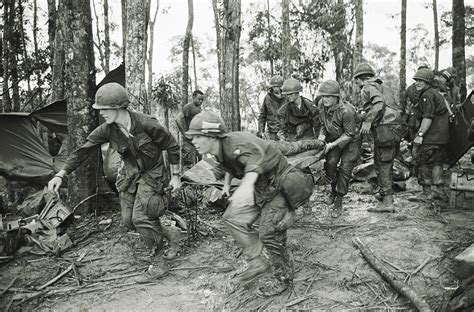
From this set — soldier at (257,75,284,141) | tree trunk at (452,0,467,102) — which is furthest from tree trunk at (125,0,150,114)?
tree trunk at (452,0,467,102)

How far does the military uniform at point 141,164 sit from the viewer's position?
437cm

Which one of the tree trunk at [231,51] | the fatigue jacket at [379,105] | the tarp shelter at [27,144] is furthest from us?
the tree trunk at [231,51]

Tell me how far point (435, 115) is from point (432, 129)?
0.21m

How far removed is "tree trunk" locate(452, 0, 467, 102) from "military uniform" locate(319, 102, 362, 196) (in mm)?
6069

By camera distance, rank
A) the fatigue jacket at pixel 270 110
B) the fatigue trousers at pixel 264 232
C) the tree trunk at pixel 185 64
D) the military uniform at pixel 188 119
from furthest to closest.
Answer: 1. the tree trunk at pixel 185 64
2. the military uniform at pixel 188 119
3. the fatigue jacket at pixel 270 110
4. the fatigue trousers at pixel 264 232

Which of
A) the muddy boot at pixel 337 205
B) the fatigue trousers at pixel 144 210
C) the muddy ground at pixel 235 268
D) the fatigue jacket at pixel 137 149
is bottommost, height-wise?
the muddy ground at pixel 235 268

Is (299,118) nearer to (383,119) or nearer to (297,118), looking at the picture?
(297,118)

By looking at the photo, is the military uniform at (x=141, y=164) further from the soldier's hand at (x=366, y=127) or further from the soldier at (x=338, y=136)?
the soldier's hand at (x=366, y=127)

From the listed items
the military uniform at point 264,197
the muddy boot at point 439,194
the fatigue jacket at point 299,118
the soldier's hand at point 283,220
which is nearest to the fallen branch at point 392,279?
the military uniform at point 264,197

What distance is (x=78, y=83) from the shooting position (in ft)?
20.5

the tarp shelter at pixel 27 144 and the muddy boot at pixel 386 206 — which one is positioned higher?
the tarp shelter at pixel 27 144

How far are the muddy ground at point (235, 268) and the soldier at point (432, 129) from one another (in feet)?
2.04

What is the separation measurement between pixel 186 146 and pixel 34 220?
6975mm

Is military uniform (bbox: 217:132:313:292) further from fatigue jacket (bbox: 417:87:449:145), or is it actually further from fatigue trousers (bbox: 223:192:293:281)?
fatigue jacket (bbox: 417:87:449:145)
